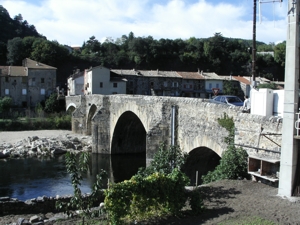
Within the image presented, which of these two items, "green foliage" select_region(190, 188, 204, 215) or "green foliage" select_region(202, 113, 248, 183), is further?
"green foliage" select_region(202, 113, 248, 183)

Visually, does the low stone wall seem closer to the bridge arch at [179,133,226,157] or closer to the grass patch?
the bridge arch at [179,133,226,157]

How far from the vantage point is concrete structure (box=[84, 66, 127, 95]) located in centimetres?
4694

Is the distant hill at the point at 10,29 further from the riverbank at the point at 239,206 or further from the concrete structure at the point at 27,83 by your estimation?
the riverbank at the point at 239,206

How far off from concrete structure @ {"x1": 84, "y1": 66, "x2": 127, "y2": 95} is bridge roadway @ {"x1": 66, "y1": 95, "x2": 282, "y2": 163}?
6.44m

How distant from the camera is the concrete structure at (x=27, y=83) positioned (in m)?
49.7

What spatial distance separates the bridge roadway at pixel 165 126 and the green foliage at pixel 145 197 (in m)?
3.26

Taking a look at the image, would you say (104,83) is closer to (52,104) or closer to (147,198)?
(52,104)

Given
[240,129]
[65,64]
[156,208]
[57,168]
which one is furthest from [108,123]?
[65,64]

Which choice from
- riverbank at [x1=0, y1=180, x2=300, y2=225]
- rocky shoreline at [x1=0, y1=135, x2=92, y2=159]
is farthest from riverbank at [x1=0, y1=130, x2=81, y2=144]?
riverbank at [x1=0, y1=180, x2=300, y2=225]

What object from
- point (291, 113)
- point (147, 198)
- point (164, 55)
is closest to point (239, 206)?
point (147, 198)

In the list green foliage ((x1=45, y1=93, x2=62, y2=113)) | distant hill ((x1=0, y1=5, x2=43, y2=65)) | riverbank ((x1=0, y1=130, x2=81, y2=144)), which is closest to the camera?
riverbank ((x1=0, y1=130, x2=81, y2=144))

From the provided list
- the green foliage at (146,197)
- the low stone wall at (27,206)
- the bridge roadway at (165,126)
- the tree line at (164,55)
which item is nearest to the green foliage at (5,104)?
the bridge roadway at (165,126)

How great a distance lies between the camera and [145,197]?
29.5 feet

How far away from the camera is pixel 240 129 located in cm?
1231
